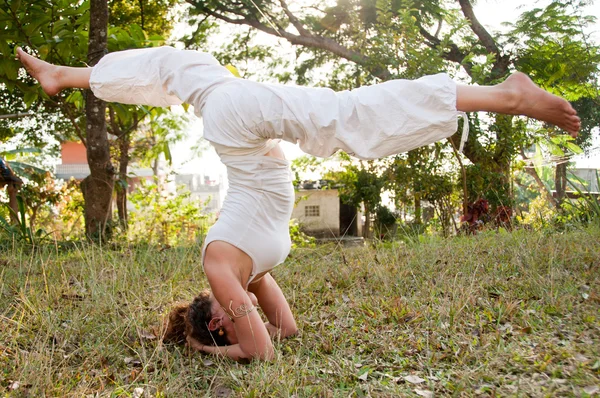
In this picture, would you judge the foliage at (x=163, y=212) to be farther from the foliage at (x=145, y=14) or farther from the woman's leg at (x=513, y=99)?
the woman's leg at (x=513, y=99)

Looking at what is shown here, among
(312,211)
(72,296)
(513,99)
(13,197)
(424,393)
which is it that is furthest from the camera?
(312,211)

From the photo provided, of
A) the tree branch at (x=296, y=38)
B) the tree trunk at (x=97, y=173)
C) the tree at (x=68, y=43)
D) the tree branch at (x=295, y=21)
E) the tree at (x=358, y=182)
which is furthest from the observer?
the tree at (x=358, y=182)

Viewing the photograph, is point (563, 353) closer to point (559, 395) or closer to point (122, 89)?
point (559, 395)

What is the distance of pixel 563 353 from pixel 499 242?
1994 millimetres

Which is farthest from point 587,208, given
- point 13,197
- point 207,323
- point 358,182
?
point 358,182

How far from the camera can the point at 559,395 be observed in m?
1.81

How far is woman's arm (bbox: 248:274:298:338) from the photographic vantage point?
2.71 metres

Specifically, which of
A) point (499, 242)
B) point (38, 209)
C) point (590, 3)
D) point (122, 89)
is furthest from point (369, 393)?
point (38, 209)

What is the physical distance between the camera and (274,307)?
9.00ft

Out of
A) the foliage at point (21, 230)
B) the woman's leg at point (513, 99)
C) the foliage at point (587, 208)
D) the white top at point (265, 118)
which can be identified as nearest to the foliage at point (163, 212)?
the foliage at point (21, 230)

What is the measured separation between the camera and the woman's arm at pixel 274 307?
2709 mm

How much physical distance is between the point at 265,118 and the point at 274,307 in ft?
3.43

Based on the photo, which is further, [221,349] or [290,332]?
[290,332]

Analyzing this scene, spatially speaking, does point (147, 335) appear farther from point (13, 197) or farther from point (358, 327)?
point (13, 197)
